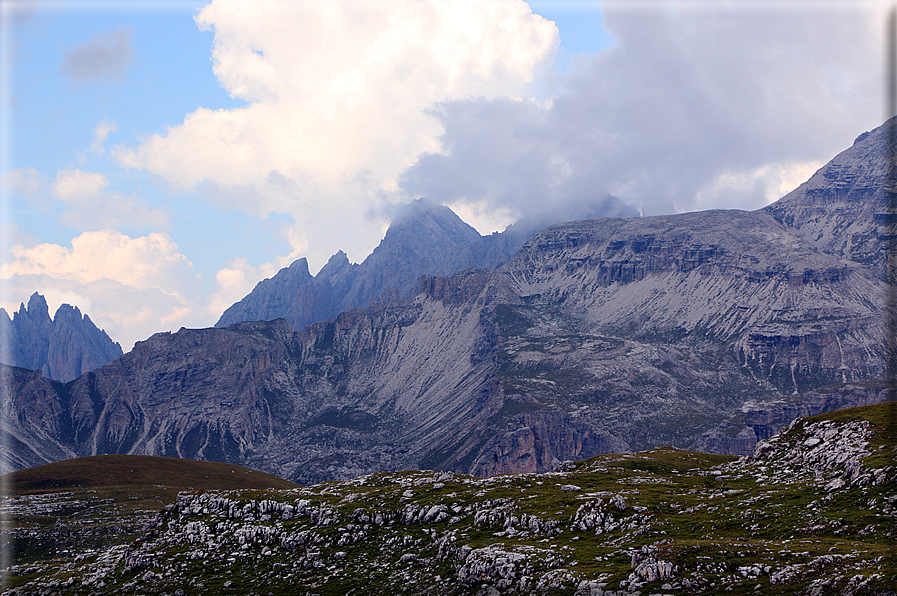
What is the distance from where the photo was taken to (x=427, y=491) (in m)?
121

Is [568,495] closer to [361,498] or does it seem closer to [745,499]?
[745,499]

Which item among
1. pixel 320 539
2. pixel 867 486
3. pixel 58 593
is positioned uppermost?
pixel 867 486

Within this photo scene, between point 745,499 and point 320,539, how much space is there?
194ft

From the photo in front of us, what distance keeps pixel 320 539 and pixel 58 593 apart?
128ft

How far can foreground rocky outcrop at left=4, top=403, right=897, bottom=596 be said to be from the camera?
7412 cm

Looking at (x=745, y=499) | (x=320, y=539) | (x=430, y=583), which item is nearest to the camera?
(x=430, y=583)

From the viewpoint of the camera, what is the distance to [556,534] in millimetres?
96438

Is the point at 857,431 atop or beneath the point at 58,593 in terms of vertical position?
atop

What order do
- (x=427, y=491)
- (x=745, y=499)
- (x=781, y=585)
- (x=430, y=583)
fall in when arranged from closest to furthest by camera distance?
1. (x=781, y=585)
2. (x=430, y=583)
3. (x=745, y=499)
4. (x=427, y=491)

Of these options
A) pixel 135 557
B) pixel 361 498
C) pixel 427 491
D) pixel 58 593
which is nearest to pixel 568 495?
pixel 427 491

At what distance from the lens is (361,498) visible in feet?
398

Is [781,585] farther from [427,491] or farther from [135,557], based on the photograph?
[135,557]

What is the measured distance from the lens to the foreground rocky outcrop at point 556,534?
74.1 m

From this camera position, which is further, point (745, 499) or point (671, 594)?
point (745, 499)
